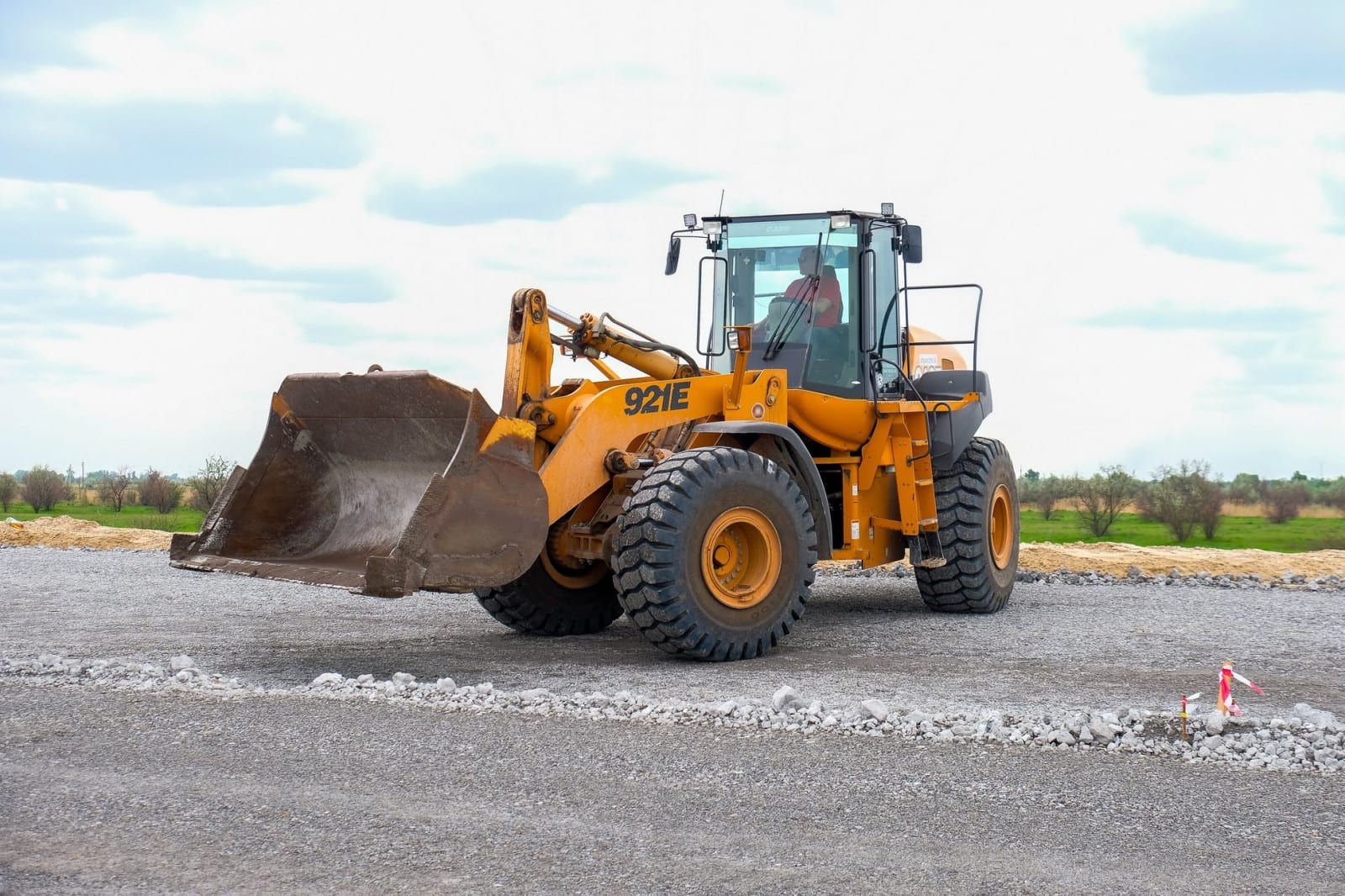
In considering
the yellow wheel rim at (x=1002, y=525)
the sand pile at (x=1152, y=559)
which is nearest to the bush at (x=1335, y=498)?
the sand pile at (x=1152, y=559)

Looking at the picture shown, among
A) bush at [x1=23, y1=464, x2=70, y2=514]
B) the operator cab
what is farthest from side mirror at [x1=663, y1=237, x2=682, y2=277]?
bush at [x1=23, y1=464, x2=70, y2=514]

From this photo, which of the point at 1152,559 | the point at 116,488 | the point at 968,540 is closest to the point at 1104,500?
the point at 1152,559

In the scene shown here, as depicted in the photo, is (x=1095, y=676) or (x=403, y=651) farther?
(x=403, y=651)

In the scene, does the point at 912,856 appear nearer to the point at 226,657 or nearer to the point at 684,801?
the point at 684,801

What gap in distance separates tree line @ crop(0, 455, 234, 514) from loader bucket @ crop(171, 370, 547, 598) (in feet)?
77.3

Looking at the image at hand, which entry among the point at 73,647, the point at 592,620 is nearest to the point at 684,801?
the point at 592,620

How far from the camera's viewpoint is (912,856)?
189 inches

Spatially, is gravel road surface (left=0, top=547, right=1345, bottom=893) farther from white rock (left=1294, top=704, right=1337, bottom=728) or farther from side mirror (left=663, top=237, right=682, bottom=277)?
side mirror (left=663, top=237, right=682, bottom=277)

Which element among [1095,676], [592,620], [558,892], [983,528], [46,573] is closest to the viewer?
[558,892]

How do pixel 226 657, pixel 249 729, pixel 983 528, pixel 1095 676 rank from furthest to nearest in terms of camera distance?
pixel 983 528 → pixel 226 657 → pixel 1095 676 → pixel 249 729

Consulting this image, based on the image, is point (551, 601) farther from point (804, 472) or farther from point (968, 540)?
point (968, 540)

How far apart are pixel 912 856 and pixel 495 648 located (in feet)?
17.3

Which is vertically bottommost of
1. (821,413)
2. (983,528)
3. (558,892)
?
(558,892)

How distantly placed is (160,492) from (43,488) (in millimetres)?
4056
